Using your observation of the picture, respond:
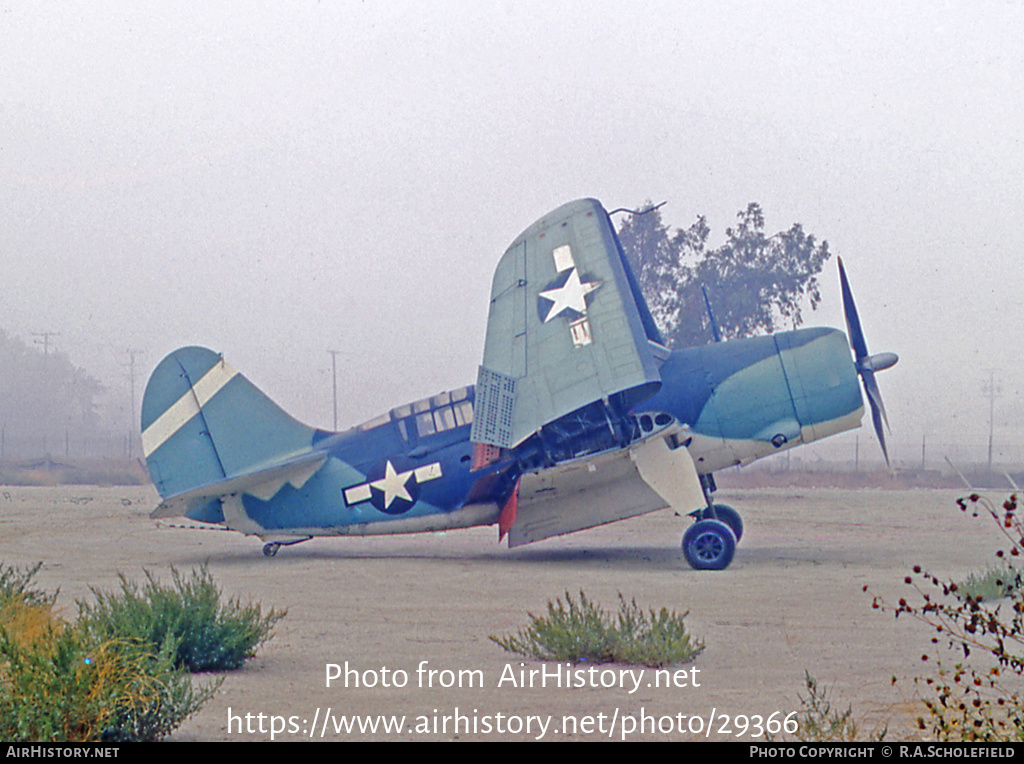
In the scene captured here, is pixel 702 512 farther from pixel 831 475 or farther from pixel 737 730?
pixel 831 475

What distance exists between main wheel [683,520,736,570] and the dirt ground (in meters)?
0.19

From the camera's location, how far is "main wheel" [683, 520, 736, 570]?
42.8 ft

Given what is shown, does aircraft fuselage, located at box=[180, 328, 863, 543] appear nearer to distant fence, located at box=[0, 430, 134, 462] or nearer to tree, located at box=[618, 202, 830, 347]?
tree, located at box=[618, 202, 830, 347]

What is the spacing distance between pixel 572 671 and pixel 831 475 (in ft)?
152

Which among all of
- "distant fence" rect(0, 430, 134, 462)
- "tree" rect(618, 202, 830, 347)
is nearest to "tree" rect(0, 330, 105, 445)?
"distant fence" rect(0, 430, 134, 462)

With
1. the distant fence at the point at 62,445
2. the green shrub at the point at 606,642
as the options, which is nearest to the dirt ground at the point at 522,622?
the green shrub at the point at 606,642

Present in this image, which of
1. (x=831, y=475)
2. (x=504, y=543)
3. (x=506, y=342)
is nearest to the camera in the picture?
(x=506, y=342)

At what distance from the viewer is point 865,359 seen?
14234mm

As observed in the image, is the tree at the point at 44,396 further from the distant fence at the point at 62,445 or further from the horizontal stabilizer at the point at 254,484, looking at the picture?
the horizontal stabilizer at the point at 254,484

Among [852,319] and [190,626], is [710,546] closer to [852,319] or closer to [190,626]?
[852,319]

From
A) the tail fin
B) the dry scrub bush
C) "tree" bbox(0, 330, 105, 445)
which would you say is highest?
"tree" bbox(0, 330, 105, 445)

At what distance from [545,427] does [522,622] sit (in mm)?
4956
